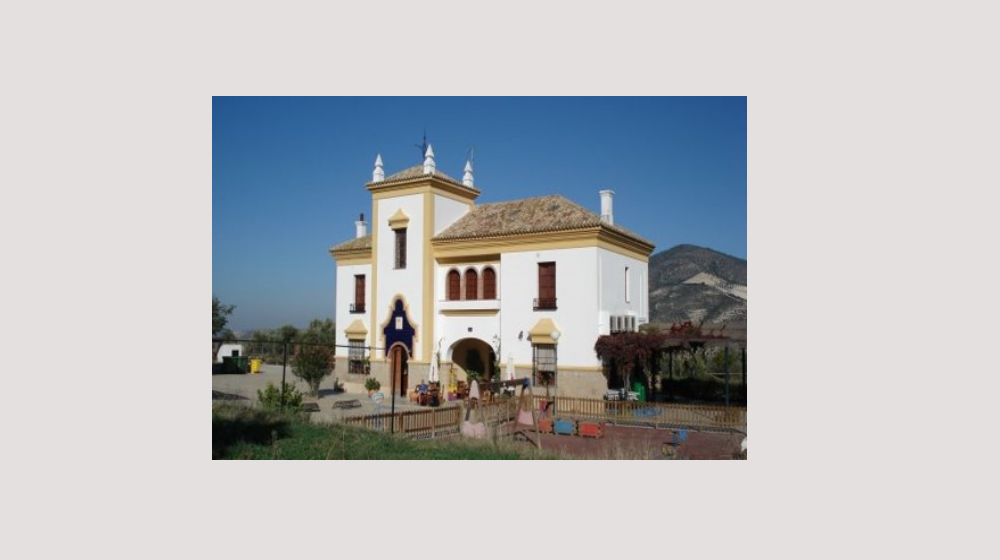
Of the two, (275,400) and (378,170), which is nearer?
(275,400)

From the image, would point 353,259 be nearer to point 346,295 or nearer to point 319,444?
point 346,295

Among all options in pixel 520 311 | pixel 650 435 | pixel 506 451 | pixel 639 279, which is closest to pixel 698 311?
pixel 639 279

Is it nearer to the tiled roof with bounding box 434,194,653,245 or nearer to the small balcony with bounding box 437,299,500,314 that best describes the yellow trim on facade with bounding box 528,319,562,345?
the small balcony with bounding box 437,299,500,314

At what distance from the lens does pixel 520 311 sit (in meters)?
20.8

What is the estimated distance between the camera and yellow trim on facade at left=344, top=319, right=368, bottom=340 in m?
24.2

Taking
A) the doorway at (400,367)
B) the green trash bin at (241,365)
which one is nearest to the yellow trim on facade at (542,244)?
the doorway at (400,367)

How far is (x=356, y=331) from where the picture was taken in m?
24.4

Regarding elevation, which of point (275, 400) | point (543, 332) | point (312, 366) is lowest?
point (275, 400)

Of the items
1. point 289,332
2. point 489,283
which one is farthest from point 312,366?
point 289,332

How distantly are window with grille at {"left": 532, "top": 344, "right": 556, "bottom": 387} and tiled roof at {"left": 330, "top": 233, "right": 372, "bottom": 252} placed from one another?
302 inches

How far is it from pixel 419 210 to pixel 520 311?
4.72 meters

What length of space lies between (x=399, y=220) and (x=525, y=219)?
13.7 ft

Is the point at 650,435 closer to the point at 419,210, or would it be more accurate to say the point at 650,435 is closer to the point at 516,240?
the point at 516,240

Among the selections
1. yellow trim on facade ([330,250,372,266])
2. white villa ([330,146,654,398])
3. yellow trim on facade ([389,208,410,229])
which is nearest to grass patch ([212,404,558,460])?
white villa ([330,146,654,398])
